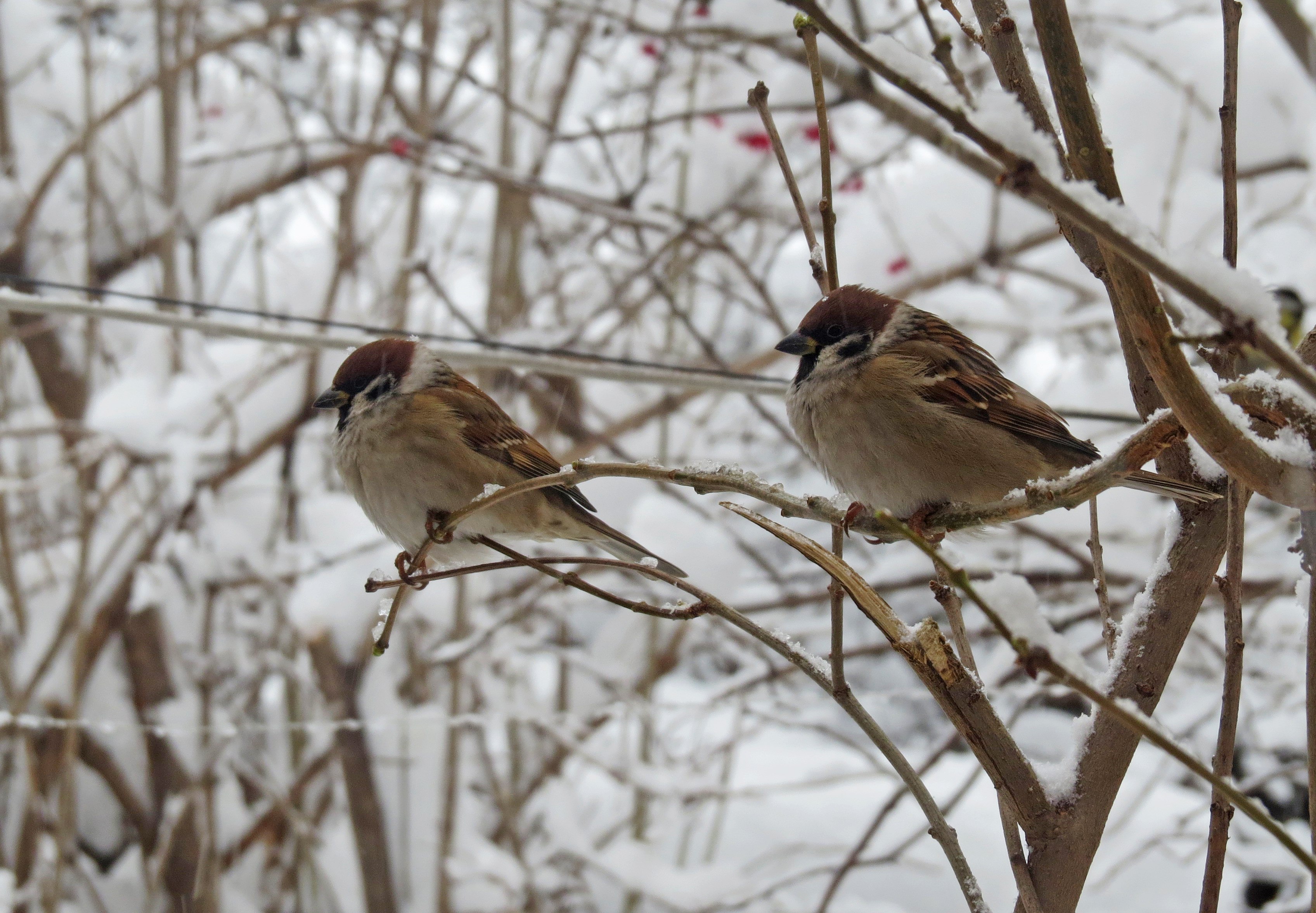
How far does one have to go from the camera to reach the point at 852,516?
4.33ft

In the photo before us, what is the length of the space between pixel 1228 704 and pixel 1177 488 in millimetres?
223

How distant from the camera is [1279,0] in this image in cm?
185

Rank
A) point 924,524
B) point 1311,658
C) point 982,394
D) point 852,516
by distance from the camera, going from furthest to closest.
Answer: point 982,394, point 852,516, point 924,524, point 1311,658

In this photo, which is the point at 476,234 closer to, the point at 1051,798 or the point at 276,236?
the point at 276,236

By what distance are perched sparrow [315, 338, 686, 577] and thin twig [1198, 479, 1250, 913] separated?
3.09 feet

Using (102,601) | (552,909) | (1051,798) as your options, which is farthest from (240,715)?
(1051,798)

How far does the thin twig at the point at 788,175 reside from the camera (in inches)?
40.6

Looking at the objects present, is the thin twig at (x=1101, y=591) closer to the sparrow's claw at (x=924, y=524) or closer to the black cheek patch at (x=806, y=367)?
the sparrow's claw at (x=924, y=524)

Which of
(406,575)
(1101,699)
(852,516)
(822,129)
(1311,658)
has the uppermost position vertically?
(822,129)

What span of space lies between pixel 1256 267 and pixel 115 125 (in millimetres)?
3979

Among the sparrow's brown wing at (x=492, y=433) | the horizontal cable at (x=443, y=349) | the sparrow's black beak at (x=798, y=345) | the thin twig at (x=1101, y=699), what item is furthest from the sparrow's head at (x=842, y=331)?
the thin twig at (x=1101, y=699)

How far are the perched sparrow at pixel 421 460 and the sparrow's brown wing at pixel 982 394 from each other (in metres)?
0.49

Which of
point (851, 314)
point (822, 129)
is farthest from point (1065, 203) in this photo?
point (851, 314)

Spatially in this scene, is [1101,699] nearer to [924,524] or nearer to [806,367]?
[924,524]
